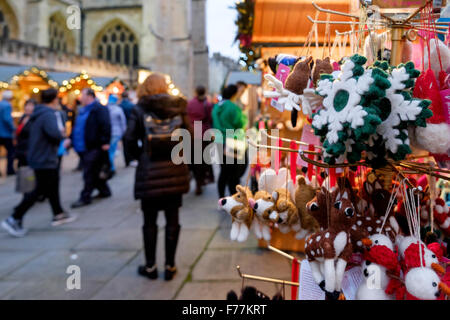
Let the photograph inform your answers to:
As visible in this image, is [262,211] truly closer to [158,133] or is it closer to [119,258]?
[158,133]

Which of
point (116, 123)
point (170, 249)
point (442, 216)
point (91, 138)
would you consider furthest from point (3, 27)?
point (442, 216)

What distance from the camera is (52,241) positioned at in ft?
14.8

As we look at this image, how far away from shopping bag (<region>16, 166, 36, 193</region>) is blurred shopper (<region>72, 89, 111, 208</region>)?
1335 mm

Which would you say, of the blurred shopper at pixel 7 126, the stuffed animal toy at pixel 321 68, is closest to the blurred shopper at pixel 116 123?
the blurred shopper at pixel 7 126

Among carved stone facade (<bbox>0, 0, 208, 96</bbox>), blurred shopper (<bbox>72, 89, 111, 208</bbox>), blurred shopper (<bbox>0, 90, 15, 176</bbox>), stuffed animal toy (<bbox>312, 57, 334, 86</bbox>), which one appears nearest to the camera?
stuffed animal toy (<bbox>312, 57, 334, 86</bbox>)

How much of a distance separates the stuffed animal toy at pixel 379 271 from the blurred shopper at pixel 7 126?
334 inches

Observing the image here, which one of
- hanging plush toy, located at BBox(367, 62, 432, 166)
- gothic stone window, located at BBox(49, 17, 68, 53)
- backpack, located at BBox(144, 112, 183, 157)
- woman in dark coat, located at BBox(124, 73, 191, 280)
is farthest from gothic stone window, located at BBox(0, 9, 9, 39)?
hanging plush toy, located at BBox(367, 62, 432, 166)

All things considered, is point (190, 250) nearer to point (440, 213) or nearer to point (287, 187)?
point (287, 187)

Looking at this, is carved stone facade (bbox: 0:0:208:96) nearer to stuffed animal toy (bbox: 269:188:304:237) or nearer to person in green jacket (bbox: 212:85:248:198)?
person in green jacket (bbox: 212:85:248:198)

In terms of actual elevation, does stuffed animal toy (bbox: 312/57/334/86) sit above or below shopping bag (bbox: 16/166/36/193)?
above

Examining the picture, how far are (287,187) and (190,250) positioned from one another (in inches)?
102

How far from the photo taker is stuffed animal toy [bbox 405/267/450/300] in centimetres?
115

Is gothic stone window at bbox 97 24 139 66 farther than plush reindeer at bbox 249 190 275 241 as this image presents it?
Yes
